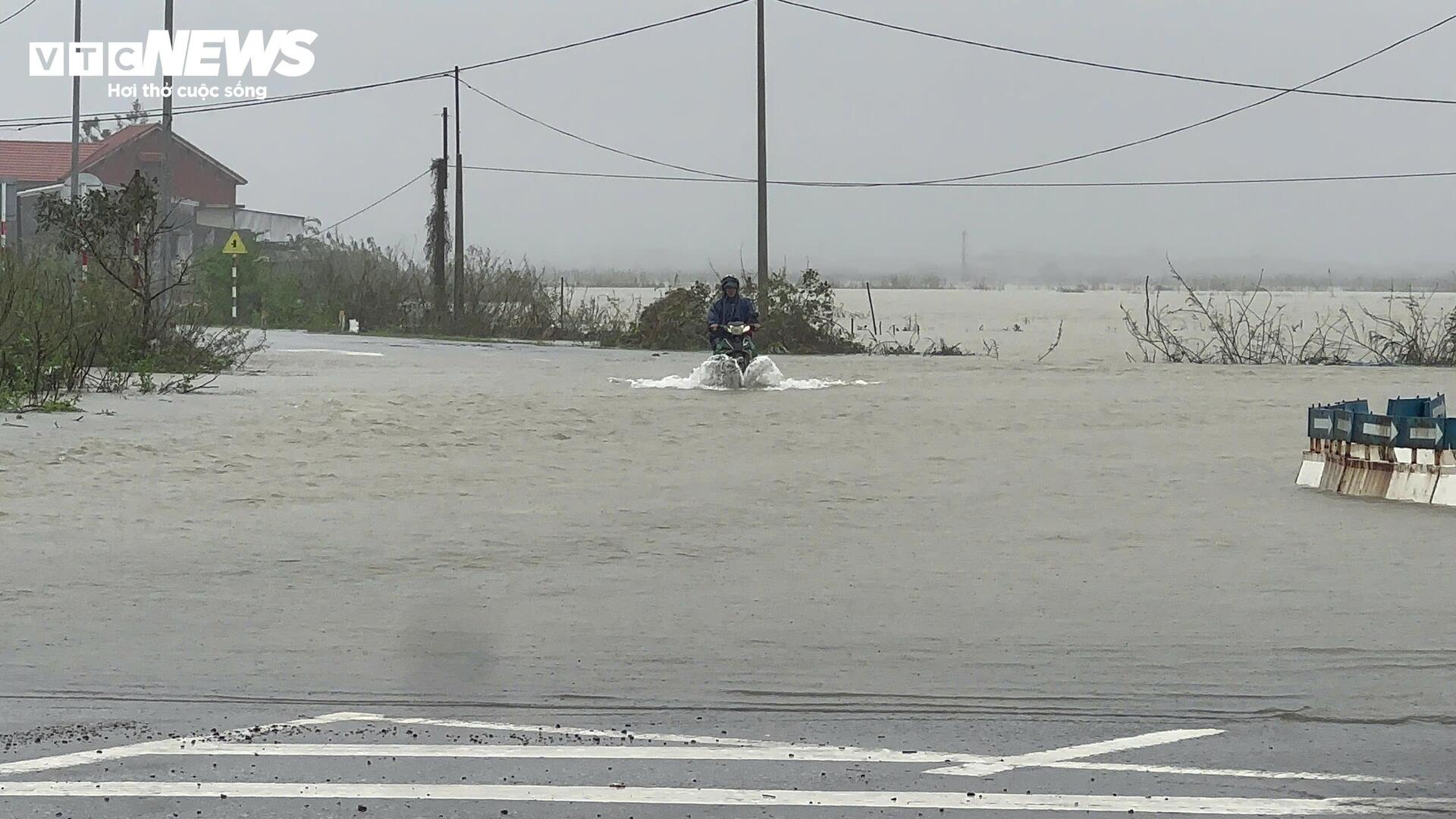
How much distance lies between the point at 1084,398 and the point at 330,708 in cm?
2211

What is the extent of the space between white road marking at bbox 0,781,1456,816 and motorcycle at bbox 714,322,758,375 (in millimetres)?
24169

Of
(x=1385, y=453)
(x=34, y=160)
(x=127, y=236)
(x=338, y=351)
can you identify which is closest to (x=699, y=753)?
(x=1385, y=453)

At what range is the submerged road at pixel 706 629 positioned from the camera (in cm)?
614

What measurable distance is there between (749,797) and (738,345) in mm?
24635

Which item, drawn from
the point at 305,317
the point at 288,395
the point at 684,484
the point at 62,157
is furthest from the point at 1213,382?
the point at 62,157

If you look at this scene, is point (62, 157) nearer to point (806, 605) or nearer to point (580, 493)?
point (580, 493)

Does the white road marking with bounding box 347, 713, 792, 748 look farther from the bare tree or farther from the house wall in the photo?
the house wall

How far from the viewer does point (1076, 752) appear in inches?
259

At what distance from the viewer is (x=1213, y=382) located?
109ft

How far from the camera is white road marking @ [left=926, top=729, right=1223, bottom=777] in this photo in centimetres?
627

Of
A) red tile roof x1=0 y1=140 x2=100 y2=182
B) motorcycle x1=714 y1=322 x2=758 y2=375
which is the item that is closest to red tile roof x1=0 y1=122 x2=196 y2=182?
red tile roof x1=0 y1=140 x2=100 y2=182

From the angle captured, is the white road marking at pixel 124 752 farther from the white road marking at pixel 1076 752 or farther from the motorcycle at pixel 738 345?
the motorcycle at pixel 738 345

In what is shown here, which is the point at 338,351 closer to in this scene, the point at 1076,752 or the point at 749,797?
the point at 1076,752

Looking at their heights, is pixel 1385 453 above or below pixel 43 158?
below
